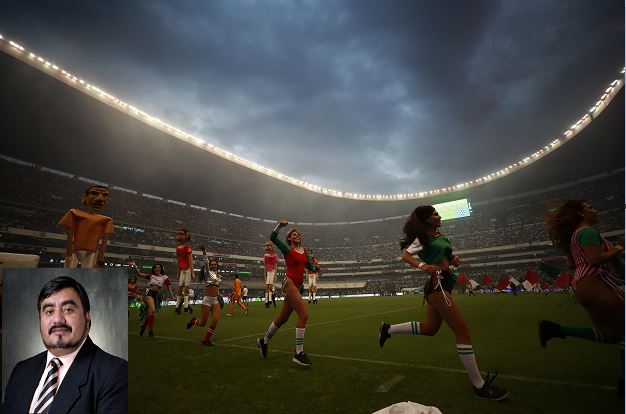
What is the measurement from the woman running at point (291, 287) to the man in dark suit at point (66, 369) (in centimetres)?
286

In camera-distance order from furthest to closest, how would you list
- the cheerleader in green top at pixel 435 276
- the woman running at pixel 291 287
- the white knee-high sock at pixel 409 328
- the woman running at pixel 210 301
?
the woman running at pixel 210 301, the woman running at pixel 291 287, the white knee-high sock at pixel 409 328, the cheerleader in green top at pixel 435 276

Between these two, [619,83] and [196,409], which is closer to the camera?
[196,409]

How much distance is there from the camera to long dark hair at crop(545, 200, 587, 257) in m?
3.35

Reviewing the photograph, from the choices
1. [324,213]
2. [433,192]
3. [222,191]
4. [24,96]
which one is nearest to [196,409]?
[24,96]

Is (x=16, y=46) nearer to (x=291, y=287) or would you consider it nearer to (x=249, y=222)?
(x=291, y=287)

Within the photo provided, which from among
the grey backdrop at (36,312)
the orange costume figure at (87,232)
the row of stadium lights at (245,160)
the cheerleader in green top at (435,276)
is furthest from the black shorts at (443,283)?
the row of stadium lights at (245,160)

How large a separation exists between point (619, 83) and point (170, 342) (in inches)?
1322

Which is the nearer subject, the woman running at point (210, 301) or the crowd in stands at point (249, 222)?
the woman running at point (210, 301)

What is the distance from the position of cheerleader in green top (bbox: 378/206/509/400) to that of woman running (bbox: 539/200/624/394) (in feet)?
3.28

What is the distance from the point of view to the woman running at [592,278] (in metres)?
2.91

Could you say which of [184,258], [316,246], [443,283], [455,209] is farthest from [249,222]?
[443,283]

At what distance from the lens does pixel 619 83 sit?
24.3m

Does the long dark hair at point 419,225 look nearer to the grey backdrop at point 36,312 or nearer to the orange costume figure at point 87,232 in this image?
the grey backdrop at point 36,312

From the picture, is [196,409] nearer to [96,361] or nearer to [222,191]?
[96,361]
